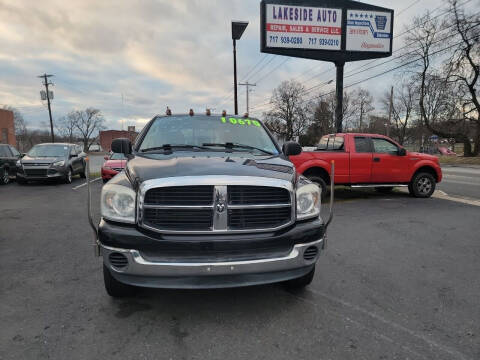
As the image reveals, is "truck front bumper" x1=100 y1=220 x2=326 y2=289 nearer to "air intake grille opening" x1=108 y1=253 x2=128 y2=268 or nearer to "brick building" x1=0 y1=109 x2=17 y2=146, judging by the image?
"air intake grille opening" x1=108 y1=253 x2=128 y2=268

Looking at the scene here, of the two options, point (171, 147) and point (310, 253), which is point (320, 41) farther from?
point (310, 253)

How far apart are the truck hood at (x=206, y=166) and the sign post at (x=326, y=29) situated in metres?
11.0

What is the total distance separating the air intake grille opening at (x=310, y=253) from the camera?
2.72 meters

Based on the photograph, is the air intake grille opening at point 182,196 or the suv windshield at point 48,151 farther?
the suv windshield at point 48,151

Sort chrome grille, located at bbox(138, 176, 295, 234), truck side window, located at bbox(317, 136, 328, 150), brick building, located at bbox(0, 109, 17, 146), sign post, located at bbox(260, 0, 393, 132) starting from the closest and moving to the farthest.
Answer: chrome grille, located at bbox(138, 176, 295, 234)
truck side window, located at bbox(317, 136, 328, 150)
sign post, located at bbox(260, 0, 393, 132)
brick building, located at bbox(0, 109, 17, 146)

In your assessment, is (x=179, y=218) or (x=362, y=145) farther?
(x=362, y=145)

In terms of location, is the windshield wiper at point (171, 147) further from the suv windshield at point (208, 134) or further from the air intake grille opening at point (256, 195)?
the air intake grille opening at point (256, 195)

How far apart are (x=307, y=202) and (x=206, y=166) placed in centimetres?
95

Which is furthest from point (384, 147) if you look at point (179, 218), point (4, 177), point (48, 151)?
point (4, 177)

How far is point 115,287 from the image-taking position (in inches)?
118

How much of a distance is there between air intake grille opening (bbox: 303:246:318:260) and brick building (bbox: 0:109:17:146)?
157 feet

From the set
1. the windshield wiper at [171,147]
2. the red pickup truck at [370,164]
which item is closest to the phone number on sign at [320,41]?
the red pickup truck at [370,164]

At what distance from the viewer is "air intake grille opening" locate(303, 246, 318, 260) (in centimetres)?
272

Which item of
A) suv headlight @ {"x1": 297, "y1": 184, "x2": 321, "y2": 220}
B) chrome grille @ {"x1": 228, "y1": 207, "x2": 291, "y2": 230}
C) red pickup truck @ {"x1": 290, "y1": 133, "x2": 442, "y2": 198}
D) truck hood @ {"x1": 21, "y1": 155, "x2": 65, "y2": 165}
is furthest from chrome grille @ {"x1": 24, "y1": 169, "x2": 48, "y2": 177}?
suv headlight @ {"x1": 297, "y1": 184, "x2": 321, "y2": 220}
